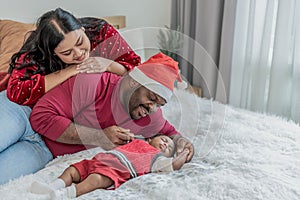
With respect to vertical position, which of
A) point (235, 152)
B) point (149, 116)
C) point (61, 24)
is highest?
point (61, 24)

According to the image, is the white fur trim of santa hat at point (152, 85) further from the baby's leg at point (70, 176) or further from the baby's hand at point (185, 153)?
the baby's leg at point (70, 176)

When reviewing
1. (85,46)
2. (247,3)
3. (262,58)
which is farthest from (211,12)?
(85,46)

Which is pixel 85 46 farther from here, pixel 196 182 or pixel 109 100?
pixel 196 182

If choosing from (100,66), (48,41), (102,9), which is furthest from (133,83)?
(102,9)

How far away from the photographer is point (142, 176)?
109cm

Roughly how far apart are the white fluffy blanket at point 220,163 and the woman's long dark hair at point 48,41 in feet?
1.16

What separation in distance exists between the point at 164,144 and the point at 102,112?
0.24m

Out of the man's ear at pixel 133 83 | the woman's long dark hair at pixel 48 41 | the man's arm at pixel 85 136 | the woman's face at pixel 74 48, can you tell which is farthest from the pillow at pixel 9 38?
the man's ear at pixel 133 83

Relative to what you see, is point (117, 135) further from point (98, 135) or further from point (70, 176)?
point (70, 176)

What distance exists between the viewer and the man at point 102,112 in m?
1.22

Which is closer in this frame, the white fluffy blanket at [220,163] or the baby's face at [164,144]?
the white fluffy blanket at [220,163]

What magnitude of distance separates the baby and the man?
0.05m

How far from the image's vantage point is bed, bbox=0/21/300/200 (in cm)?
100

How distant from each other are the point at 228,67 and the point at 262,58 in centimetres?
21
